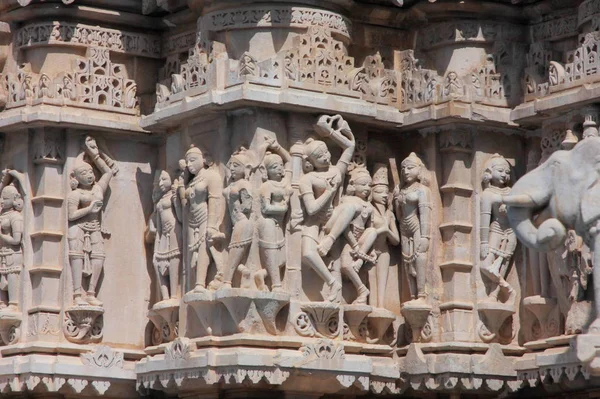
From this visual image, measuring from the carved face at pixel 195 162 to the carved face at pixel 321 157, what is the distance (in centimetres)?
125

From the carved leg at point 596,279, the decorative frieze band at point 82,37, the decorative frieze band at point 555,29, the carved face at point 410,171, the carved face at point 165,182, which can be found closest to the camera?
the carved leg at point 596,279

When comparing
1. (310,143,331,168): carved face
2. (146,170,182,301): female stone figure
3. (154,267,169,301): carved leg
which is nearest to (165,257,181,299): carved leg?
(146,170,182,301): female stone figure

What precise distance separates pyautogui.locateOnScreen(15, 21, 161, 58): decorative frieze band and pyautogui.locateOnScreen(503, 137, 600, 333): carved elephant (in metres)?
5.77

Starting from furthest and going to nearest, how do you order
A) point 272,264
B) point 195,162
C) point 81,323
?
point 81,323 → point 195,162 → point 272,264

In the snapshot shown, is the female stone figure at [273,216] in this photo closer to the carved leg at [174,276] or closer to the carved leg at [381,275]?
the carved leg at [381,275]

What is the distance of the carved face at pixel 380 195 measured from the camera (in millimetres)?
25516

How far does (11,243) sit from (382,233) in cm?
425

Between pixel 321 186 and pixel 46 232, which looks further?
pixel 46 232

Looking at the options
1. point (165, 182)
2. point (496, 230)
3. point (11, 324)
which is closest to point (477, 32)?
point (496, 230)

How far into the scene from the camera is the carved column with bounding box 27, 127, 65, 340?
26.0 metres

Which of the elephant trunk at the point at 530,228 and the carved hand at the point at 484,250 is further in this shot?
the carved hand at the point at 484,250

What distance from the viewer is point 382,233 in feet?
83.1

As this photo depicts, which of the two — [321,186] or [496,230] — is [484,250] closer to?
[496,230]

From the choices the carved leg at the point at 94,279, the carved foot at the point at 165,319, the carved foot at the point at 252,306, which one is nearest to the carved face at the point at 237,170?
the carved foot at the point at 252,306
